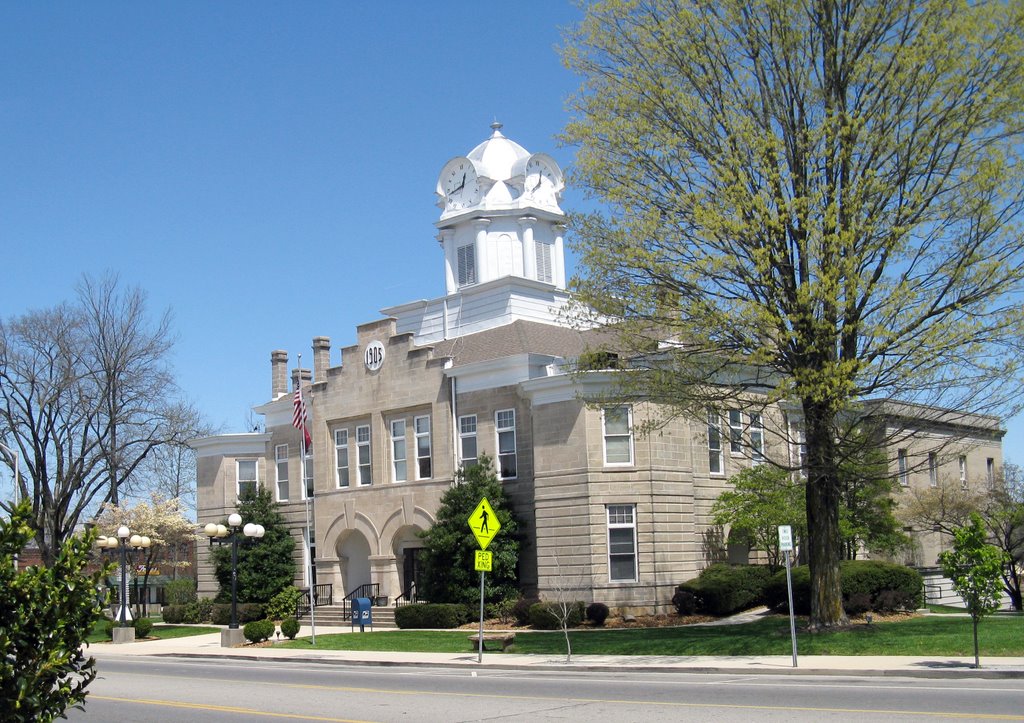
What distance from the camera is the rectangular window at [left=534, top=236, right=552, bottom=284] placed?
4581 centimetres

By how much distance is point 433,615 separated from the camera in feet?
113

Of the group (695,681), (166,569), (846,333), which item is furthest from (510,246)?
(166,569)

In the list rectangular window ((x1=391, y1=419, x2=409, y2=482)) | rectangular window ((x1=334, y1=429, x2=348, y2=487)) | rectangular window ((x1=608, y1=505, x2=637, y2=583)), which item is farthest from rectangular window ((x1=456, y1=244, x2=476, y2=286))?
rectangular window ((x1=608, y1=505, x2=637, y2=583))

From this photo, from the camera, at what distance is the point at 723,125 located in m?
22.9

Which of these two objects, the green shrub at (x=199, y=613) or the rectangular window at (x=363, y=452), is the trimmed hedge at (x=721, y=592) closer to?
the rectangular window at (x=363, y=452)

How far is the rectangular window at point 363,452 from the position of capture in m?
41.8

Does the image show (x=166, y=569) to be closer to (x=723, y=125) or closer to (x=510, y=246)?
(x=510, y=246)

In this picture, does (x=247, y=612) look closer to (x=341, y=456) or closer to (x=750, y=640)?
(x=341, y=456)

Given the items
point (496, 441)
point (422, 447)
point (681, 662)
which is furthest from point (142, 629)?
point (681, 662)

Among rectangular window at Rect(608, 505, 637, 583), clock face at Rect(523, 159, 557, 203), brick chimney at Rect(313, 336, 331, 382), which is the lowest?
rectangular window at Rect(608, 505, 637, 583)

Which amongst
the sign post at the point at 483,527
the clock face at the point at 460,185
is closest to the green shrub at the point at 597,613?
the sign post at the point at 483,527

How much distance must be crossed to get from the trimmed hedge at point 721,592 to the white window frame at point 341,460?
14.9m

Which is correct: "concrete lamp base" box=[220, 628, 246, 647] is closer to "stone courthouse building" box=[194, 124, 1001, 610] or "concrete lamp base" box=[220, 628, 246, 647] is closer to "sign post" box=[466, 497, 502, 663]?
"stone courthouse building" box=[194, 124, 1001, 610]

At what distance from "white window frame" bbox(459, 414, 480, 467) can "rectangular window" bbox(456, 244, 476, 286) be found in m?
9.04
